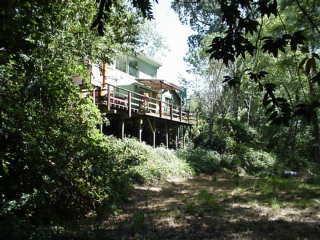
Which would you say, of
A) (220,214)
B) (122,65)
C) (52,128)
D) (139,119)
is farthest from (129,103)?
(52,128)

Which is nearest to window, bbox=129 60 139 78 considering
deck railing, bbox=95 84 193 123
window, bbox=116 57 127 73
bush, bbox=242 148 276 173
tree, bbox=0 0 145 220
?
window, bbox=116 57 127 73

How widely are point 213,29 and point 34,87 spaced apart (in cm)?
3148

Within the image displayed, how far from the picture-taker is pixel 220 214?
741 cm

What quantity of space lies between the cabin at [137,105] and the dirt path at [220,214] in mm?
5827

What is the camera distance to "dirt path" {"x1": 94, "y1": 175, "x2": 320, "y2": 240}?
19.3 feet

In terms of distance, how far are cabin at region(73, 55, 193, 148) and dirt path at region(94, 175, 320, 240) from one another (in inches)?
229

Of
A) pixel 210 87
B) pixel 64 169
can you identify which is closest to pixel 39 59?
pixel 64 169

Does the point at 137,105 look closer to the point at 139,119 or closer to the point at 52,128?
the point at 139,119

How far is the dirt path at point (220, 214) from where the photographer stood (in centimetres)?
588

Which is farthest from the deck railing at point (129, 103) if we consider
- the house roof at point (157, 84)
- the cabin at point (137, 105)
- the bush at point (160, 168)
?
the house roof at point (157, 84)

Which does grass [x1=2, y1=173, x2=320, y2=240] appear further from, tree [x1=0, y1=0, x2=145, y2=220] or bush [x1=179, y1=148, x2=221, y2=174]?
bush [x1=179, y1=148, x2=221, y2=174]

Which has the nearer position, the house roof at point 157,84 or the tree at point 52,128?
the tree at point 52,128

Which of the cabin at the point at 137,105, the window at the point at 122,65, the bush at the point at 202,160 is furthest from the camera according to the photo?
the window at the point at 122,65

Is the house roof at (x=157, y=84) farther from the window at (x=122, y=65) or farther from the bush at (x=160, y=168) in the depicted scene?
the bush at (x=160, y=168)
